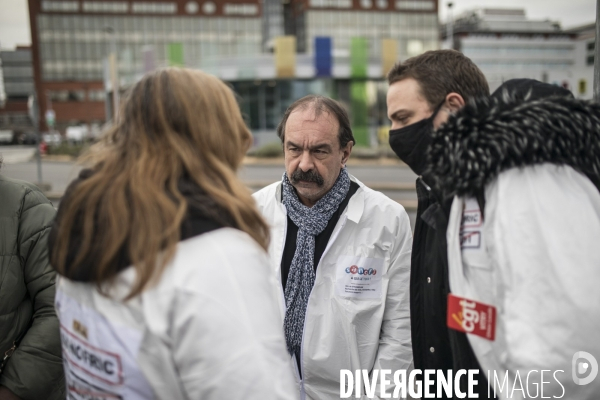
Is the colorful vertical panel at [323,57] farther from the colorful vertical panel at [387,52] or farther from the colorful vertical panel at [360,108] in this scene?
the colorful vertical panel at [387,52]

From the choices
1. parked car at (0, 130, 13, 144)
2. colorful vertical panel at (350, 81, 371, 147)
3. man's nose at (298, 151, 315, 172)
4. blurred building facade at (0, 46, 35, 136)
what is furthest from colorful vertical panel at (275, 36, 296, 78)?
blurred building facade at (0, 46, 35, 136)

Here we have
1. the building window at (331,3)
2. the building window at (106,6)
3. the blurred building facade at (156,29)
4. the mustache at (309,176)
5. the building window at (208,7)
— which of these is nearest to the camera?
the mustache at (309,176)

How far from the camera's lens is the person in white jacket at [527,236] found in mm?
1216

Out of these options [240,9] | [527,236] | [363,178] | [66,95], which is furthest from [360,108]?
[66,95]

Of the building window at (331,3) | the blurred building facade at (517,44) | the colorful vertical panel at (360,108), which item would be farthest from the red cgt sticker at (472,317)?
the building window at (331,3)

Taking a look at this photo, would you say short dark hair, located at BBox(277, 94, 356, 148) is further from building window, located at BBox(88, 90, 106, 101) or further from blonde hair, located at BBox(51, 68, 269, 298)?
building window, located at BBox(88, 90, 106, 101)

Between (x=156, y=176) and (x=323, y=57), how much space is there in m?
30.4

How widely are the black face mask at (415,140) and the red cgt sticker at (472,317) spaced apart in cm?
56

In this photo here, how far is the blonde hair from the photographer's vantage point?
1091 millimetres

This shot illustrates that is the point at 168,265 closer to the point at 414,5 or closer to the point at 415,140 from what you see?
the point at 415,140

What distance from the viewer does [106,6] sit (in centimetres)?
6975

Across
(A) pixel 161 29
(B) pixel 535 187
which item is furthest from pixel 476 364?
(A) pixel 161 29

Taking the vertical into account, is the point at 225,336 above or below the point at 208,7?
below

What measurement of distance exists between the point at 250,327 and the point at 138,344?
0.83 ft
